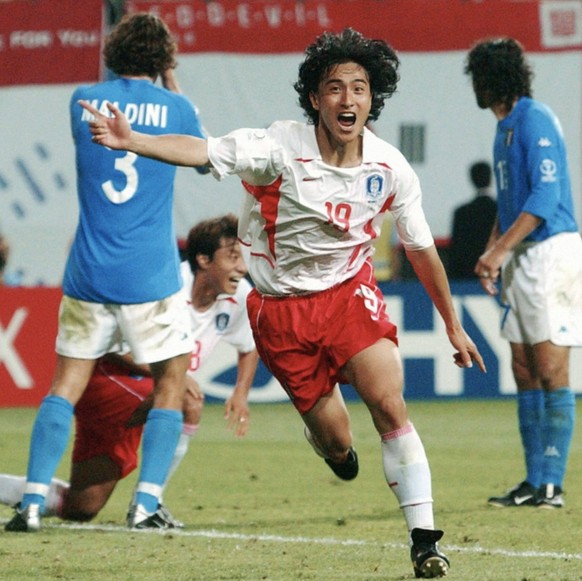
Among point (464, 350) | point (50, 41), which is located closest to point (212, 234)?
point (464, 350)

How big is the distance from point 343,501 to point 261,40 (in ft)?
28.1

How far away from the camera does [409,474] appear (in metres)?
5.29

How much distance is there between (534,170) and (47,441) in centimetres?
269

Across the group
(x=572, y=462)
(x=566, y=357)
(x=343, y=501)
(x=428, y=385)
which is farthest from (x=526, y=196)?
(x=428, y=385)

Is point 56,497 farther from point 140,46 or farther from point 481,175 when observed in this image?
point 481,175

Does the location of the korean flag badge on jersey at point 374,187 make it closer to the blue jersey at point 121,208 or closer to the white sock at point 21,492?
the blue jersey at point 121,208

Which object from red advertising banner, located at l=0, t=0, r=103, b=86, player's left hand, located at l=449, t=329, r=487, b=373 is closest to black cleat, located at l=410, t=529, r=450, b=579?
player's left hand, located at l=449, t=329, r=487, b=373

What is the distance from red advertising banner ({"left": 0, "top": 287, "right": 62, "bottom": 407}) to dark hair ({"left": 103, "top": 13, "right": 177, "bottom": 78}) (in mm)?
5606

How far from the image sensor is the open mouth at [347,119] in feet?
17.5

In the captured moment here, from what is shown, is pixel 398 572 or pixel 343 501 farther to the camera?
pixel 343 501

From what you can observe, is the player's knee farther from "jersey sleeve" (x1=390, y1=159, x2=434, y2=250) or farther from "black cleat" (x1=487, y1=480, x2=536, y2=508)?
"jersey sleeve" (x1=390, y1=159, x2=434, y2=250)

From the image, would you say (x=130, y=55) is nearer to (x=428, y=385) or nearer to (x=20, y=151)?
(x=428, y=385)

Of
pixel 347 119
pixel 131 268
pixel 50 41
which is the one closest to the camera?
pixel 347 119

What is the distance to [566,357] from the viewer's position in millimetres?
7441
